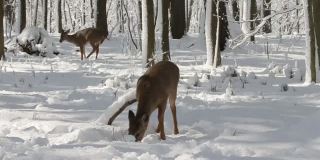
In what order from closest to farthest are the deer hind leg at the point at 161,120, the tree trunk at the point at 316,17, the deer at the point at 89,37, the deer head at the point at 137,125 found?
the deer head at the point at 137,125 → the deer hind leg at the point at 161,120 → the tree trunk at the point at 316,17 → the deer at the point at 89,37

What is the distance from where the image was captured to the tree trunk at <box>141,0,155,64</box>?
12570mm

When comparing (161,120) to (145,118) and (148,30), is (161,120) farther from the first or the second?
(148,30)

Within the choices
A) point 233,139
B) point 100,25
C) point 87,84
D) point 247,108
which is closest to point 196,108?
point 247,108

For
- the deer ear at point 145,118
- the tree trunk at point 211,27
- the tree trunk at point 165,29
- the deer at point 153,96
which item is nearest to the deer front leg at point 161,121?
the deer at point 153,96

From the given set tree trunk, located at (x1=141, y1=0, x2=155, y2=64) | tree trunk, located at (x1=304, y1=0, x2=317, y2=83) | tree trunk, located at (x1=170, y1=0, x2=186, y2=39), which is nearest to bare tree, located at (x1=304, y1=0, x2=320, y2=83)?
tree trunk, located at (x1=304, y1=0, x2=317, y2=83)

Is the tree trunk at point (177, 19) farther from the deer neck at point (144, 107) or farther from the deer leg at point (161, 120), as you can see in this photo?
the deer neck at point (144, 107)

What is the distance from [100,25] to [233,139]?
55.7ft

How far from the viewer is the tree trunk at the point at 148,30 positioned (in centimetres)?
1257

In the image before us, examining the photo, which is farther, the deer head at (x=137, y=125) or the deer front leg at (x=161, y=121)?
the deer front leg at (x=161, y=121)

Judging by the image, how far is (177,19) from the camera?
2070cm

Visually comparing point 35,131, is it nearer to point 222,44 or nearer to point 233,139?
point 233,139

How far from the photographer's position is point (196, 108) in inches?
312

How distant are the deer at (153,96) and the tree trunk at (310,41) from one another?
389 centimetres

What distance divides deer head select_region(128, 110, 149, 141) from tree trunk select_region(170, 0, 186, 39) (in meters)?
14.6
